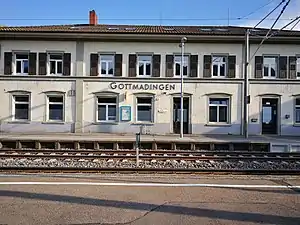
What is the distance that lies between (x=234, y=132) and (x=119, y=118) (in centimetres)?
915

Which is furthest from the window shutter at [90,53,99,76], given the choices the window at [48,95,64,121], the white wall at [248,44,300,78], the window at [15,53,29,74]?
the white wall at [248,44,300,78]

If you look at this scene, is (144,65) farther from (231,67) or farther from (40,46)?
(40,46)

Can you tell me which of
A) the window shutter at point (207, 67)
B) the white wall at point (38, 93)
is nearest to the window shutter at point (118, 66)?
the white wall at point (38, 93)

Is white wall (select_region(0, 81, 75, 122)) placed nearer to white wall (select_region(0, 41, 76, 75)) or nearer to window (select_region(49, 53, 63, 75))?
window (select_region(49, 53, 63, 75))

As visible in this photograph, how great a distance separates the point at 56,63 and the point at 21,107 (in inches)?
177

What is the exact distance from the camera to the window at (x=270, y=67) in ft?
82.5

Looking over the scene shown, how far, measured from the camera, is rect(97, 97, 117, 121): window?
2492cm

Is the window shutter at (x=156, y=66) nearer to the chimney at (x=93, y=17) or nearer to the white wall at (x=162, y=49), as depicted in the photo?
the white wall at (x=162, y=49)

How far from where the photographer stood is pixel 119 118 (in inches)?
972

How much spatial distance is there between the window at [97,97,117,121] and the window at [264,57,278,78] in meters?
12.4

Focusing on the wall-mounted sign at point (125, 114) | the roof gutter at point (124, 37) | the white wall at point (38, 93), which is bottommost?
the wall-mounted sign at point (125, 114)

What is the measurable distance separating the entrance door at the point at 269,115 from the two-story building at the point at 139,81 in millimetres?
112

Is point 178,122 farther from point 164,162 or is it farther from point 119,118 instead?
point 164,162

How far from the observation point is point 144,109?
2502 centimetres
